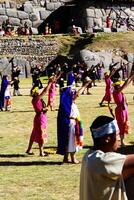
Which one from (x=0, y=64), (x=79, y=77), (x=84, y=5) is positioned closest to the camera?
(x=79, y=77)

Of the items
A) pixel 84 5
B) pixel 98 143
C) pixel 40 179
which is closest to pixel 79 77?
pixel 84 5

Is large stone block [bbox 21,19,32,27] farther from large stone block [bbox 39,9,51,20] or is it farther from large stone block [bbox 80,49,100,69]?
large stone block [bbox 80,49,100,69]

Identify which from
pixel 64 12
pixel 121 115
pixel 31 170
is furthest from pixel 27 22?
pixel 31 170

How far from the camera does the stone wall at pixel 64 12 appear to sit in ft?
164

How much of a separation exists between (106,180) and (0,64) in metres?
37.3

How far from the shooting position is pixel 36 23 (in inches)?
2023

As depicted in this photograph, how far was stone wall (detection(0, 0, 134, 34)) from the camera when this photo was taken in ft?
164

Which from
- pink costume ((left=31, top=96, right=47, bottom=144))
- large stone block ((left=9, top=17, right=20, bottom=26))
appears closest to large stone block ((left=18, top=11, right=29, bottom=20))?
large stone block ((left=9, top=17, right=20, bottom=26))

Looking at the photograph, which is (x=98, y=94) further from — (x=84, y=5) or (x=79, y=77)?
(x=84, y=5)

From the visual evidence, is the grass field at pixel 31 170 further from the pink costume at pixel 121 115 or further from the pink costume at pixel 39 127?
the pink costume at pixel 121 115

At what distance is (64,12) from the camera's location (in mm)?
52688

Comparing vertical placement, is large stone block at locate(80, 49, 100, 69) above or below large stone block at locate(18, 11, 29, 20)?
below

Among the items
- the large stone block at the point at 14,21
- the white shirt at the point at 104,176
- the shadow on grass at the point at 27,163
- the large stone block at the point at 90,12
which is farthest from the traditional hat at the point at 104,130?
the large stone block at the point at 14,21

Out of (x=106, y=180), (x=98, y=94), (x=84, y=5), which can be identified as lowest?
(x=98, y=94)
